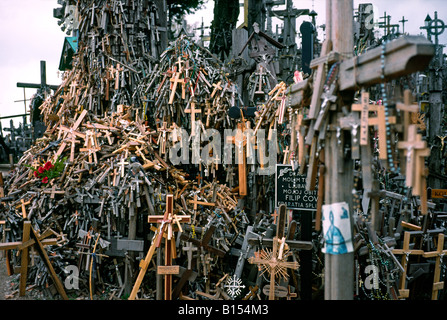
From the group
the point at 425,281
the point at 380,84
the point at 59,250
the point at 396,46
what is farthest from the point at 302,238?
the point at 59,250

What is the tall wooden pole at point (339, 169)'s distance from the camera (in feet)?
14.2

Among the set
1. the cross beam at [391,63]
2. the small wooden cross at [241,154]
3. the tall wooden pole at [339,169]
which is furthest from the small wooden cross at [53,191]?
the cross beam at [391,63]

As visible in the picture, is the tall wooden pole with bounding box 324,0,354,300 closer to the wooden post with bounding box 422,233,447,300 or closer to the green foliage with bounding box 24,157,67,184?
the wooden post with bounding box 422,233,447,300

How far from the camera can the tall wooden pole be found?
4.33 meters

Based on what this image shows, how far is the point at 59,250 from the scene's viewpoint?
885 cm

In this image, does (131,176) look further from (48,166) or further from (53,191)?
(48,166)

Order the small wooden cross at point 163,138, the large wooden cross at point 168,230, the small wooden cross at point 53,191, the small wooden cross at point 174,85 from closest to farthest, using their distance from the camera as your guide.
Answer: the large wooden cross at point 168,230 → the small wooden cross at point 53,191 → the small wooden cross at point 163,138 → the small wooden cross at point 174,85

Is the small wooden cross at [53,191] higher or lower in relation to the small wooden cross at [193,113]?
lower

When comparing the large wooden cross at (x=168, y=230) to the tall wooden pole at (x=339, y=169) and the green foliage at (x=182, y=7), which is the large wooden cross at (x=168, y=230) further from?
the green foliage at (x=182, y=7)

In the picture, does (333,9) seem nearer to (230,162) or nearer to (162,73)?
(230,162)

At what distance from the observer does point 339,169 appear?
4348 mm

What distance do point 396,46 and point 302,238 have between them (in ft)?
14.5

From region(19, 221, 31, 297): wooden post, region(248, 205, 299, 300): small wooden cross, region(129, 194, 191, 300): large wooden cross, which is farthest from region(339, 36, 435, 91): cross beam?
region(19, 221, 31, 297): wooden post

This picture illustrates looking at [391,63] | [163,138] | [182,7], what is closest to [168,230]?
[163,138]
